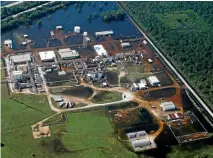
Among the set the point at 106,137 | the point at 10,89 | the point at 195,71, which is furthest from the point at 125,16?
the point at 106,137

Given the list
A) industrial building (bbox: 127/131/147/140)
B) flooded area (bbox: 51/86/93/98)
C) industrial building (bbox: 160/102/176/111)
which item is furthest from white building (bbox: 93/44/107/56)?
industrial building (bbox: 127/131/147/140)

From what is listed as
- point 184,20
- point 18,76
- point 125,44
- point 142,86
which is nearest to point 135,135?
point 142,86

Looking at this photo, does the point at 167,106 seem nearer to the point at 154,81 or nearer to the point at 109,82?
the point at 154,81

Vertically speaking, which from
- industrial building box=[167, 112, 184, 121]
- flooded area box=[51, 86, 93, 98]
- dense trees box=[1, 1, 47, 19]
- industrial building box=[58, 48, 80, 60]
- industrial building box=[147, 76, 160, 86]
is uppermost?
dense trees box=[1, 1, 47, 19]

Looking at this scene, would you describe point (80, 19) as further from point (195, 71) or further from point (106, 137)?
point (106, 137)

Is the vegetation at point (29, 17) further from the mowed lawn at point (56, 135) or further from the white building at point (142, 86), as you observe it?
the white building at point (142, 86)

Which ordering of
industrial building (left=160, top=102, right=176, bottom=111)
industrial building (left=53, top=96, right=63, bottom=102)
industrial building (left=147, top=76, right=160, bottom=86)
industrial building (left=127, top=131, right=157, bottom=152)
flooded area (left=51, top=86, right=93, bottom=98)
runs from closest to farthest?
industrial building (left=127, top=131, right=157, bottom=152)
industrial building (left=160, top=102, right=176, bottom=111)
industrial building (left=53, top=96, right=63, bottom=102)
flooded area (left=51, top=86, right=93, bottom=98)
industrial building (left=147, top=76, right=160, bottom=86)

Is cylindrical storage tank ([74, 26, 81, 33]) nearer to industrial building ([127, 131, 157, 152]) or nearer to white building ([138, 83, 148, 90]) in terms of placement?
white building ([138, 83, 148, 90])

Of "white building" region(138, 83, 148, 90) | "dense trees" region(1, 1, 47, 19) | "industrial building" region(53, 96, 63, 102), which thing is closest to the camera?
"industrial building" region(53, 96, 63, 102)
